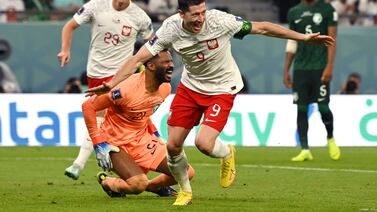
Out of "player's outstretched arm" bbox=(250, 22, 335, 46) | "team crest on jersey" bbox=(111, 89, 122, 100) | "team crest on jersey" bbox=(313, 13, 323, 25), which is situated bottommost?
"team crest on jersey" bbox=(313, 13, 323, 25)

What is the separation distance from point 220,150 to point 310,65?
5.96 m

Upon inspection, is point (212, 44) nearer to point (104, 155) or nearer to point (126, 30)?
point (104, 155)

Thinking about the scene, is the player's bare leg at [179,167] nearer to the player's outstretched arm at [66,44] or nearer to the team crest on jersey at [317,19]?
the player's outstretched arm at [66,44]

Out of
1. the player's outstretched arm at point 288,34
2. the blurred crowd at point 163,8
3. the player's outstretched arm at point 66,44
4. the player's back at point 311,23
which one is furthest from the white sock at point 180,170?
the blurred crowd at point 163,8

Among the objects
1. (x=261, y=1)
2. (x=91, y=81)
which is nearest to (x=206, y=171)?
(x=91, y=81)

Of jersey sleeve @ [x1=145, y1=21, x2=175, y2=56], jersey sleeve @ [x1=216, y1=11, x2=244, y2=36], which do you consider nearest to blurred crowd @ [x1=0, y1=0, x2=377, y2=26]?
jersey sleeve @ [x1=216, y1=11, x2=244, y2=36]

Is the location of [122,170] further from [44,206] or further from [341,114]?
[341,114]

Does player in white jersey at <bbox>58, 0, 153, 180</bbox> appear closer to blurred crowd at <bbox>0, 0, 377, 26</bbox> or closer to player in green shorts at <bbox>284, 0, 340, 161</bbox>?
player in green shorts at <bbox>284, 0, 340, 161</bbox>

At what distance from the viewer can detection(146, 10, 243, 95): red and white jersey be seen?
39.3 ft

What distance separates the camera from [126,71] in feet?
38.2

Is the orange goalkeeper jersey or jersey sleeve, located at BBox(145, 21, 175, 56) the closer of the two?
jersey sleeve, located at BBox(145, 21, 175, 56)

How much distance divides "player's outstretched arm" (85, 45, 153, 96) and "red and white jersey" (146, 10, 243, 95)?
0.27ft

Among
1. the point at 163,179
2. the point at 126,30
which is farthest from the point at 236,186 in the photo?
the point at 126,30

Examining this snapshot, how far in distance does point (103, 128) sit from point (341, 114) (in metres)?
9.50
